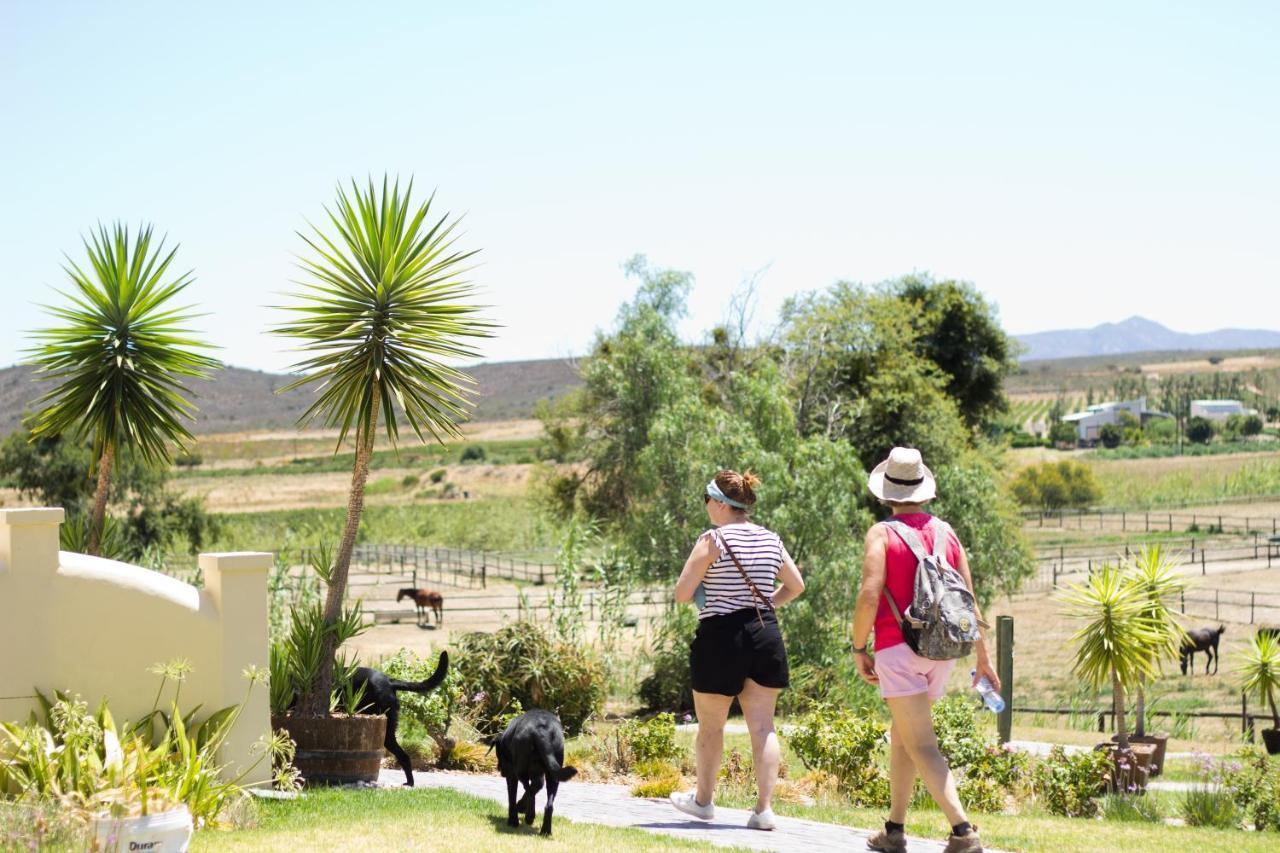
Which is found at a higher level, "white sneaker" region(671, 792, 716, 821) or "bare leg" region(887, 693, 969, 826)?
"bare leg" region(887, 693, 969, 826)

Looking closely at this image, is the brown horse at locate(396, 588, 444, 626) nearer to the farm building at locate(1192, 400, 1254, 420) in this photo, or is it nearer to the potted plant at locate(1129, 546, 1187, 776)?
the potted plant at locate(1129, 546, 1187, 776)

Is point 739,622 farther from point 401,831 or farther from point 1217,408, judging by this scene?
point 1217,408

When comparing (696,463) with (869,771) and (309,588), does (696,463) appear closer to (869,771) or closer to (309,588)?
(309,588)

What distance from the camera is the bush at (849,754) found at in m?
8.32

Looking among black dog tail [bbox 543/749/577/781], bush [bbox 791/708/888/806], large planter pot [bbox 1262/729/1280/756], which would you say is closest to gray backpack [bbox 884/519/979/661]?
black dog tail [bbox 543/749/577/781]

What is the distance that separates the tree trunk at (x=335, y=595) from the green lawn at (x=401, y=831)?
125 cm

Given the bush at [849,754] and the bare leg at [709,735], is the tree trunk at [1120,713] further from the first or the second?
the bare leg at [709,735]

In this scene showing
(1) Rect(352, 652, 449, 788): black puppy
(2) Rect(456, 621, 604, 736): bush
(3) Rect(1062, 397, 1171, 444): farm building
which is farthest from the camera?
(3) Rect(1062, 397, 1171, 444): farm building

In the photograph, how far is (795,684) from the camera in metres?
15.5

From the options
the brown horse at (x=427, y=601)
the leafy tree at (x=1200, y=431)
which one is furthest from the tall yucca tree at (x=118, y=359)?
the leafy tree at (x=1200, y=431)

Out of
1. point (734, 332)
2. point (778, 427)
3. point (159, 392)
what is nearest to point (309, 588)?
point (159, 392)

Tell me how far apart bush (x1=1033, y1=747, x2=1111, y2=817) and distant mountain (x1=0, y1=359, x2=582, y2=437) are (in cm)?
10951

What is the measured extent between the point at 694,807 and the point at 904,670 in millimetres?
1662

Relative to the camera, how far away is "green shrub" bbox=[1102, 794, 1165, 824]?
8242mm
